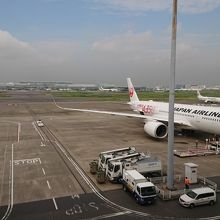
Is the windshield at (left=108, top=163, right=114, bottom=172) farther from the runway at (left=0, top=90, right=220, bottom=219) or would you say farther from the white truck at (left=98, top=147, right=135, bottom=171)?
the runway at (left=0, top=90, right=220, bottom=219)

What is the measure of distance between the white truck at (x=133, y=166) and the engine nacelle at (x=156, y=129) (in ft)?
44.2

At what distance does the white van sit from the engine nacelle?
60.5 ft

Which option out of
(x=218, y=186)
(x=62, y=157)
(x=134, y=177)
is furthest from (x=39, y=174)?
(x=218, y=186)

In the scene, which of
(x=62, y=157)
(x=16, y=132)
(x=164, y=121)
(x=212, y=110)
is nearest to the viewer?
(x=62, y=157)

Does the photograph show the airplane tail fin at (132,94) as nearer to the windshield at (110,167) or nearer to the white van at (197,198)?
the windshield at (110,167)

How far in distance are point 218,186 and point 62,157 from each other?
14.9m

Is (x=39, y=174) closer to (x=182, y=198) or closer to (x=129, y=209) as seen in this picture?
(x=129, y=209)

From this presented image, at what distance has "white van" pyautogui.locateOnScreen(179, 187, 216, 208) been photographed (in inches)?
701

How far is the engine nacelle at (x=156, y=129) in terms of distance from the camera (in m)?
36.8

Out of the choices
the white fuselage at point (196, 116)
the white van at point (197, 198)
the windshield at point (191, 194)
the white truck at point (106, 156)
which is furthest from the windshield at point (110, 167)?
the white fuselage at point (196, 116)

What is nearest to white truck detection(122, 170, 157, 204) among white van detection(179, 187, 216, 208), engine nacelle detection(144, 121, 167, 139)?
white van detection(179, 187, 216, 208)

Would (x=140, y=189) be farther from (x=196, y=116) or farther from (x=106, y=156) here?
(x=196, y=116)

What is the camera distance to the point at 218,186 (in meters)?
21.3

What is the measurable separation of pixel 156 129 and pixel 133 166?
15.3 meters
